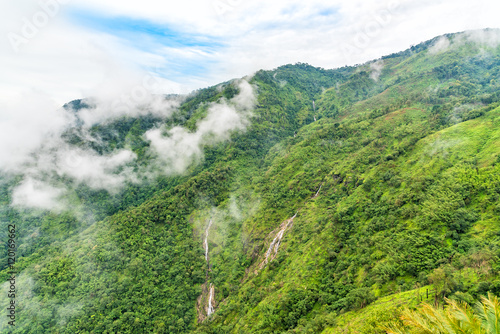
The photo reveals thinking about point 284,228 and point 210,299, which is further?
point 284,228

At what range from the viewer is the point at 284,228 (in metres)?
101

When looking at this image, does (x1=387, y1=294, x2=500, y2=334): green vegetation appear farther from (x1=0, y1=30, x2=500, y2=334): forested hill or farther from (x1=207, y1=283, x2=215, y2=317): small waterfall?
(x1=207, y1=283, x2=215, y2=317): small waterfall

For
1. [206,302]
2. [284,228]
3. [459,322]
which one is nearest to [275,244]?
[284,228]

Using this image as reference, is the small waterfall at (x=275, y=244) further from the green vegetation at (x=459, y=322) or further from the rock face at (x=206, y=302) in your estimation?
the green vegetation at (x=459, y=322)

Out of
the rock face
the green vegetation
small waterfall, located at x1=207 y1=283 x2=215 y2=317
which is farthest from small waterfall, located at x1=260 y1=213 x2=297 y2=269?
the green vegetation

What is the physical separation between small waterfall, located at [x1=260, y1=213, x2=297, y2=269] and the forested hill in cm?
94

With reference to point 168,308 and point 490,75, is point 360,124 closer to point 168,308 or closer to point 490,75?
point 490,75

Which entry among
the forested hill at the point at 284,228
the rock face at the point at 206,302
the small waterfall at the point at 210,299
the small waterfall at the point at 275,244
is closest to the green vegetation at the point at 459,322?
the forested hill at the point at 284,228

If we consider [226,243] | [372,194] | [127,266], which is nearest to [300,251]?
[372,194]

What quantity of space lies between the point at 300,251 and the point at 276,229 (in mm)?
22222

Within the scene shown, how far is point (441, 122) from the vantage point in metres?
104

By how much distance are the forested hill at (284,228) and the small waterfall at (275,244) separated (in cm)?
94

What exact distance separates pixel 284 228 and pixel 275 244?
8.66 meters

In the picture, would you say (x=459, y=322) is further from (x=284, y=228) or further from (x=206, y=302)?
(x=206, y=302)
